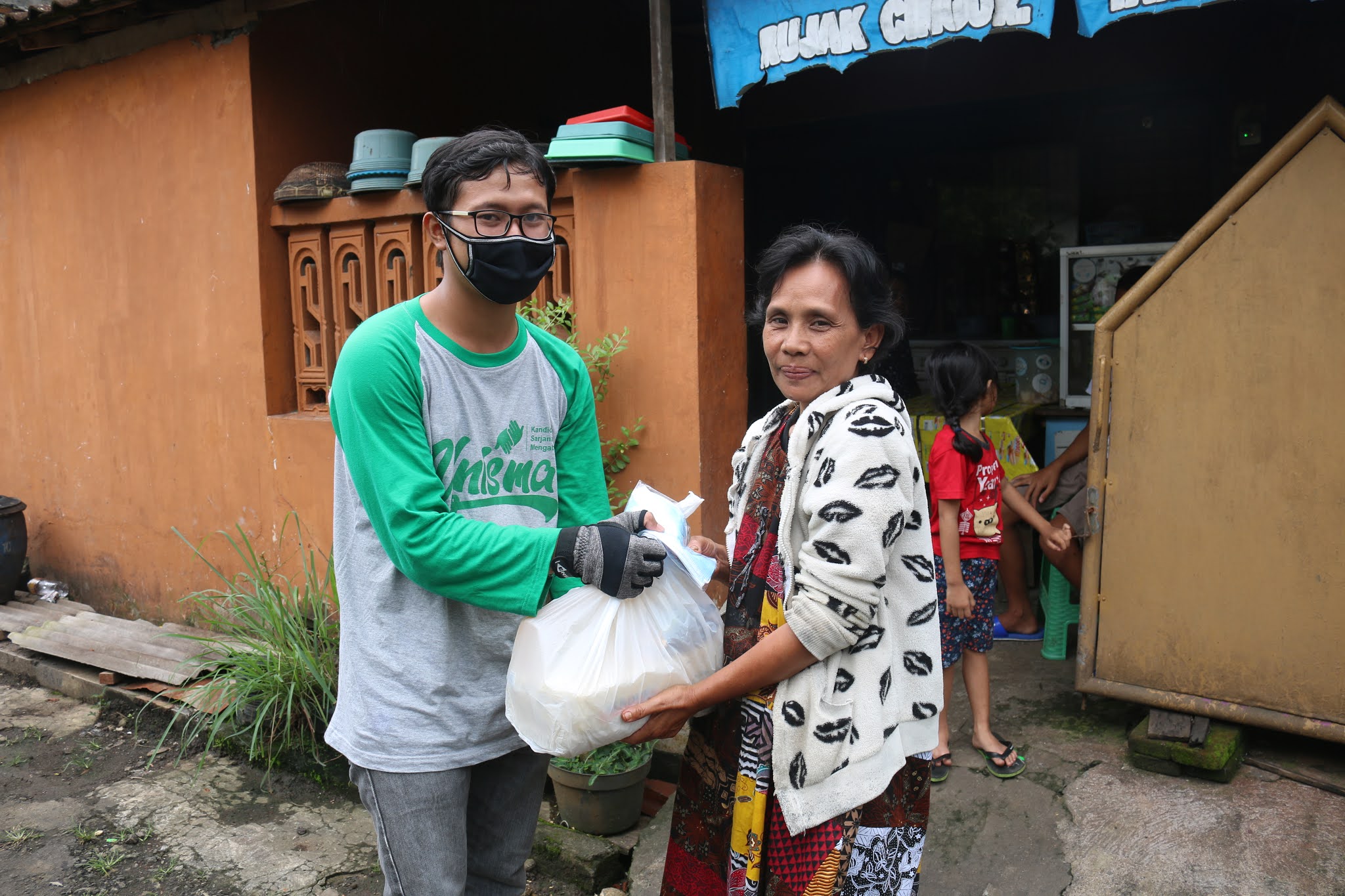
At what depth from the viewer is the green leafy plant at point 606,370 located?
4.03 m

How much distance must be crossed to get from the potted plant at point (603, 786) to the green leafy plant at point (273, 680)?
1156 mm

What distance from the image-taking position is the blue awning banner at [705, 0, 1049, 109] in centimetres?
341

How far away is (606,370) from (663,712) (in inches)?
93.8

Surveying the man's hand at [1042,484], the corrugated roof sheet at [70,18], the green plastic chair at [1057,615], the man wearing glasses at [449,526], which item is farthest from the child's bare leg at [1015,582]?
the corrugated roof sheet at [70,18]

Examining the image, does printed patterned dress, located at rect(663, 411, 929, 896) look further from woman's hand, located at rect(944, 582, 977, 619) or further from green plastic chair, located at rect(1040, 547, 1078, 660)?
green plastic chair, located at rect(1040, 547, 1078, 660)

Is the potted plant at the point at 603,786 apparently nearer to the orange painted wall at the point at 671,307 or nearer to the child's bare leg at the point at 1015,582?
the orange painted wall at the point at 671,307

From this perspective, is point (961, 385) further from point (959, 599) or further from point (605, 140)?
point (605, 140)

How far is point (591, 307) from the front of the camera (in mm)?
4152

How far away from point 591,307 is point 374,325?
90.3 inches

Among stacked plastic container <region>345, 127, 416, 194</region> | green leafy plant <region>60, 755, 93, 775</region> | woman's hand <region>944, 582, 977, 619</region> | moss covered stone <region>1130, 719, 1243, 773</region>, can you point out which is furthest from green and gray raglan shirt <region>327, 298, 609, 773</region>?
green leafy plant <region>60, 755, 93, 775</region>

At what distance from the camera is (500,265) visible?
199cm

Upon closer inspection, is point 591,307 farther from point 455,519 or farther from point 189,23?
point 189,23

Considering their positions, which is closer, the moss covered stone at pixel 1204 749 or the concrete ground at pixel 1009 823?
the concrete ground at pixel 1009 823

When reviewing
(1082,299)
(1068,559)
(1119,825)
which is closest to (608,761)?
(1119,825)
